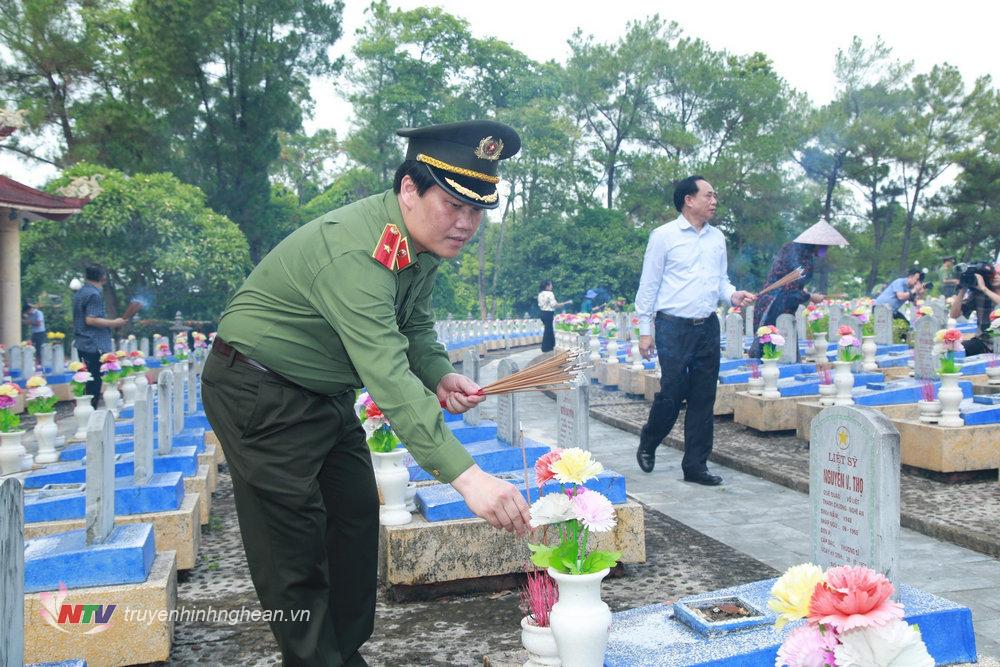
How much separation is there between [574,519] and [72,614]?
7.23 feet

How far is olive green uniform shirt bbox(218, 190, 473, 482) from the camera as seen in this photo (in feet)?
7.40

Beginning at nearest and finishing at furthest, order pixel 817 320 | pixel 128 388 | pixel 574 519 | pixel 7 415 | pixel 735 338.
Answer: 1. pixel 574 519
2. pixel 7 415
3. pixel 128 388
4. pixel 817 320
5. pixel 735 338

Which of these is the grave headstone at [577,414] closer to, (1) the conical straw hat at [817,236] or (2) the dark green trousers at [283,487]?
(2) the dark green trousers at [283,487]

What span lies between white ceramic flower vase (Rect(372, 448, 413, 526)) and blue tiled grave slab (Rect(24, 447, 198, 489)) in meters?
1.45

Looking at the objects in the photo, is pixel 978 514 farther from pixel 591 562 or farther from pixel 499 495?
pixel 499 495

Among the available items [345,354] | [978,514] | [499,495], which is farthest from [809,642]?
[978,514]

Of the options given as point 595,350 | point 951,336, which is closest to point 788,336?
point 951,336

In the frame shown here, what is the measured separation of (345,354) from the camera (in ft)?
8.66

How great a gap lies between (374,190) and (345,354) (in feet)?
113

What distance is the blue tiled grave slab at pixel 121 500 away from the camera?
4.38m

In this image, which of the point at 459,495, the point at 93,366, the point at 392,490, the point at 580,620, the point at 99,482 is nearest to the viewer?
the point at 580,620

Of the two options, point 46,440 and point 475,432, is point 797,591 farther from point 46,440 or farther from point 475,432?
point 46,440

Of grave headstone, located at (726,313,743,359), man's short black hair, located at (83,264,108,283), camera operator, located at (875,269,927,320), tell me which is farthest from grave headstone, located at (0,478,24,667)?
camera operator, located at (875,269,927,320)

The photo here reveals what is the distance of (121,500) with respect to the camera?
4.51 meters
